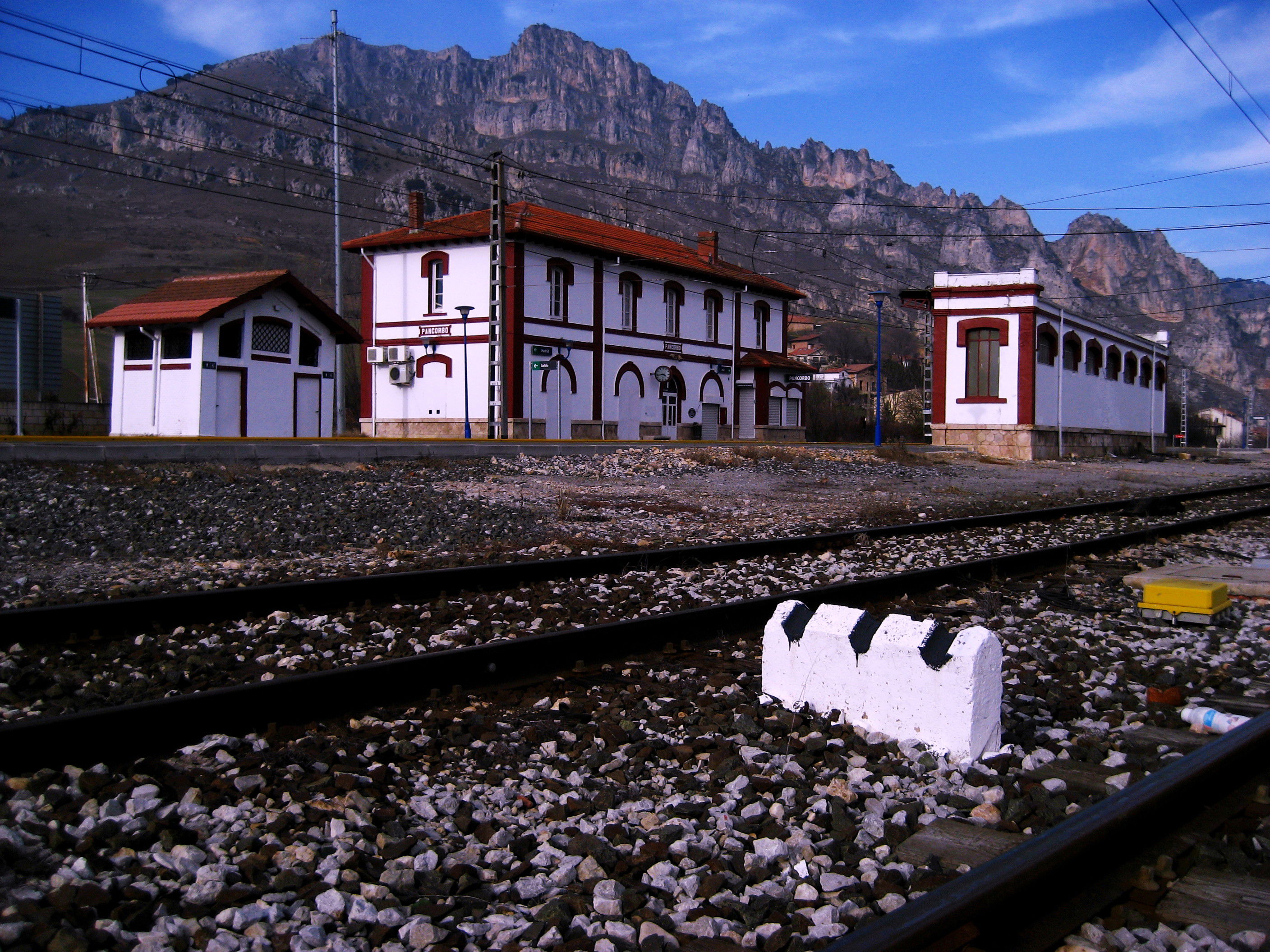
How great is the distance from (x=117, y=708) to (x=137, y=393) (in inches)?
1229

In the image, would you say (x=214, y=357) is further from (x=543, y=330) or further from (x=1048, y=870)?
(x=1048, y=870)

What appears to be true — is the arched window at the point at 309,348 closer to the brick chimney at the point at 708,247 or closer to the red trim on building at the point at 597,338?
the red trim on building at the point at 597,338

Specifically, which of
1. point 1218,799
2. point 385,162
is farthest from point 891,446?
point 385,162

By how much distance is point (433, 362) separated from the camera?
38.2 m

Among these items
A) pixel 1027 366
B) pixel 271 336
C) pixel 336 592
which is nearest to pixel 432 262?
pixel 271 336

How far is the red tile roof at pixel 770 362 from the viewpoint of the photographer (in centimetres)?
4700

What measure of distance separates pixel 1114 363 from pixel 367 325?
38229 mm

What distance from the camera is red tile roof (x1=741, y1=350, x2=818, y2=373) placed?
4700cm

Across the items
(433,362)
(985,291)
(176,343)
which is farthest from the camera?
(985,291)

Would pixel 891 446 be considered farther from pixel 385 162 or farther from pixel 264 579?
pixel 385 162

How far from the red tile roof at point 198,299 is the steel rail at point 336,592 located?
25.5 metres

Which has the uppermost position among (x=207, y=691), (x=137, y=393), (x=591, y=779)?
(x=137, y=393)

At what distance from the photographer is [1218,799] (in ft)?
10.5

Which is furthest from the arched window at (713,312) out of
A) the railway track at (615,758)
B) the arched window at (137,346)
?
the railway track at (615,758)
